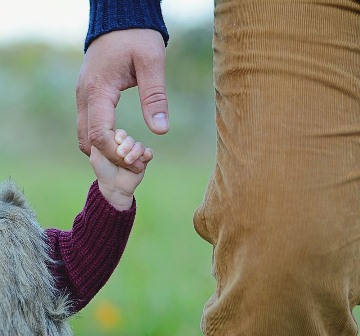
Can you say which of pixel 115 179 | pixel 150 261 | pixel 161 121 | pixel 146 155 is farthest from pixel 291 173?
pixel 150 261

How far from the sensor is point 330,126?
74.2 inches

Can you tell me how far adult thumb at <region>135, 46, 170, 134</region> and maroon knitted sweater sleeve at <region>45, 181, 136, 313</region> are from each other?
0.34 meters

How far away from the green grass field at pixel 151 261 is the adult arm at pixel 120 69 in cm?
69

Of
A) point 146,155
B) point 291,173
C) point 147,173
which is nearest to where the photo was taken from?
point 291,173

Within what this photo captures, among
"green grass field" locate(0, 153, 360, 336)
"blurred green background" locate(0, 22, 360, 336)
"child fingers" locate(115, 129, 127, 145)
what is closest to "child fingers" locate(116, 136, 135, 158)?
"child fingers" locate(115, 129, 127, 145)

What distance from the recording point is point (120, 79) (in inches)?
86.8

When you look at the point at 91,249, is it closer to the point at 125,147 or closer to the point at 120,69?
the point at 125,147

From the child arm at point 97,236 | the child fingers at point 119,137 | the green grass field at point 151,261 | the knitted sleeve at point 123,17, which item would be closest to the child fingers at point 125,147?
the child fingers at point 119,137

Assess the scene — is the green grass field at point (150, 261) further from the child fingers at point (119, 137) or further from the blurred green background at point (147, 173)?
the child fingers at point (119, 137)

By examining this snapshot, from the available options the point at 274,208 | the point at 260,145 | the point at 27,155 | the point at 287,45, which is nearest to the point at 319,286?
the point at 274,208

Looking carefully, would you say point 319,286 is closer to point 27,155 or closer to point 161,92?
point 161,92

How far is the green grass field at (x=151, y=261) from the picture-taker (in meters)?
Answer: 3.77

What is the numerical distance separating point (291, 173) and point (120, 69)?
22.1 inches

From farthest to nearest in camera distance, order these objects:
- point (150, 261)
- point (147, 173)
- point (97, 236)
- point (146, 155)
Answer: point (147, 173), point (150, 261), point (97, 236), point (146, 155)
